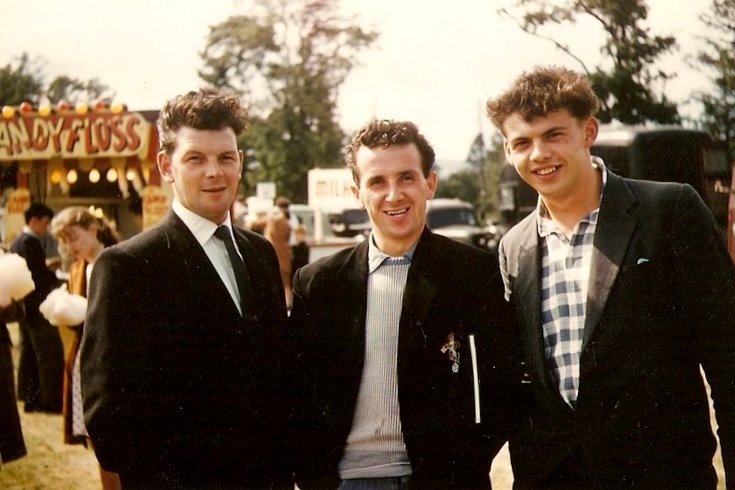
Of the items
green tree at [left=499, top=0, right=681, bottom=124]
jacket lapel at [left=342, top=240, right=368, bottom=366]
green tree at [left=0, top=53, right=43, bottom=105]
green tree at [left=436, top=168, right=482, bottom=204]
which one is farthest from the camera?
green tree at [left=436, top=168, right=482, bottom=204]

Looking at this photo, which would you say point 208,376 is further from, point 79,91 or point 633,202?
point 79,91

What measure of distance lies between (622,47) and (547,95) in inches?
33.3

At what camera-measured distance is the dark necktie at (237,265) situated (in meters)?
1.71

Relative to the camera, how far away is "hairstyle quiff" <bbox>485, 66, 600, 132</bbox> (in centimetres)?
169

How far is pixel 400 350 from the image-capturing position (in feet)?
5.20

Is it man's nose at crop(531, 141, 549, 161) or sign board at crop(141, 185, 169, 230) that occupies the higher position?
man's nose at crop(531, 141, 549, 161)

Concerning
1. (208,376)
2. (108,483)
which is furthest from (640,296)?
(108,483)

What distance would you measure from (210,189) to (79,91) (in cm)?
248

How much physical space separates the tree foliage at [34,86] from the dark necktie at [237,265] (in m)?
1.42

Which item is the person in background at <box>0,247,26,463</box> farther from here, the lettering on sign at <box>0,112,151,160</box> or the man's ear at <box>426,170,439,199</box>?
the lettering on sign at <box>0,112,151,160</box>

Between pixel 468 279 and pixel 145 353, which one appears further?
pixel 468 279

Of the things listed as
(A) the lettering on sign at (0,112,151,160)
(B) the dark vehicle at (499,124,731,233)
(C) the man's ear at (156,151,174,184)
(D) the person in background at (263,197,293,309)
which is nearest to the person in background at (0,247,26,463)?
(C) the man's ear at (156,151,174,184)

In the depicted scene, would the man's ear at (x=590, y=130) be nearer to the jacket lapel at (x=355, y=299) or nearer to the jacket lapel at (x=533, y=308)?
the jacket lapel at (x=533, y=308)

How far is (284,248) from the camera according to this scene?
478 cm
